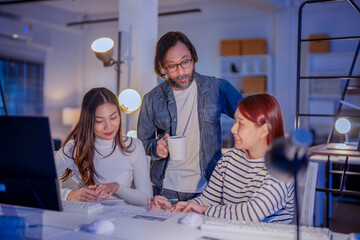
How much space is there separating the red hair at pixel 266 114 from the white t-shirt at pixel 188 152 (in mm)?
578

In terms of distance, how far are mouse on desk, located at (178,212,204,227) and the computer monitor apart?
41 cm

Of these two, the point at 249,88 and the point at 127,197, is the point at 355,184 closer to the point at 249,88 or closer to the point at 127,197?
the point at 249,88

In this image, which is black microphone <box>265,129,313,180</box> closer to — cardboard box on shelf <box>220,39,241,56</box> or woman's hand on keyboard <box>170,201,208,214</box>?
woman's hand on keyboard <box>170,201,208,214</box>

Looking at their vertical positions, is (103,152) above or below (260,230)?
above

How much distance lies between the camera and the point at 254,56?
6449mm

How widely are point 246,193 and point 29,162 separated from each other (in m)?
0.89

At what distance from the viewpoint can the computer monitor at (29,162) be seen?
125cm

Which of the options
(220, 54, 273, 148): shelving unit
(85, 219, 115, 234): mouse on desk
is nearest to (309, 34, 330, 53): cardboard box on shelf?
(220, 54, 273, 148): shelving unit

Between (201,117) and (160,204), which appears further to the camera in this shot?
(201,117)

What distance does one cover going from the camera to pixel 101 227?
1.29 m

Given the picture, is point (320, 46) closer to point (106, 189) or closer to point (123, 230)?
point (106, 189)

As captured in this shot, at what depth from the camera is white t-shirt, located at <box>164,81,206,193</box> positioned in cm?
215

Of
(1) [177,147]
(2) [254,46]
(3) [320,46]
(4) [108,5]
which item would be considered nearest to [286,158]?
(1) [177,147]

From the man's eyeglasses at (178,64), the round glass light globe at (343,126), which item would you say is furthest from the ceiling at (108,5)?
the man's eyeglasses at (178,64)
